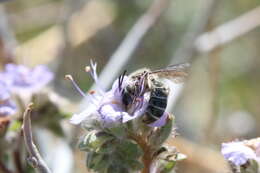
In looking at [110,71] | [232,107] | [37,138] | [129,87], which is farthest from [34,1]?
[129,87]

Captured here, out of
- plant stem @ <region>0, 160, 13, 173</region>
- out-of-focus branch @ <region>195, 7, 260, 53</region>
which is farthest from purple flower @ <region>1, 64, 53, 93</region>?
out-of-focus branch @ <region>195, 7, 260, 53</region>

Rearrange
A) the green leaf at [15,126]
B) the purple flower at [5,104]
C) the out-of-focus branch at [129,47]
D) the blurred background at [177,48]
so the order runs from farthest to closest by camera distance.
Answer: the blurred background at [177,48]
the out-of-focus branch at [129,47]
the green leaf at [15,126]
the purple flower at [5,104]

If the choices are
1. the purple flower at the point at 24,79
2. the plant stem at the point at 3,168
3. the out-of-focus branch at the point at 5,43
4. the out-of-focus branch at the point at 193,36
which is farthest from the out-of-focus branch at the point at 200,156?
the plant stem at the point at 3,168

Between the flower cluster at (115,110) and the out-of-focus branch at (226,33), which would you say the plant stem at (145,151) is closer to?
the flower cluster at (115,110)

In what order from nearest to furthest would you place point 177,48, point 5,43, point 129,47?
point 129,47 < point 5,43 < point 177,48

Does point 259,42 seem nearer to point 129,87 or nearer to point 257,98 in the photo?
point 257,98

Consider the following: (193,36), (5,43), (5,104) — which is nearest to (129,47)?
(193,36)

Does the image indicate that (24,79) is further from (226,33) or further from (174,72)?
(226,33)
